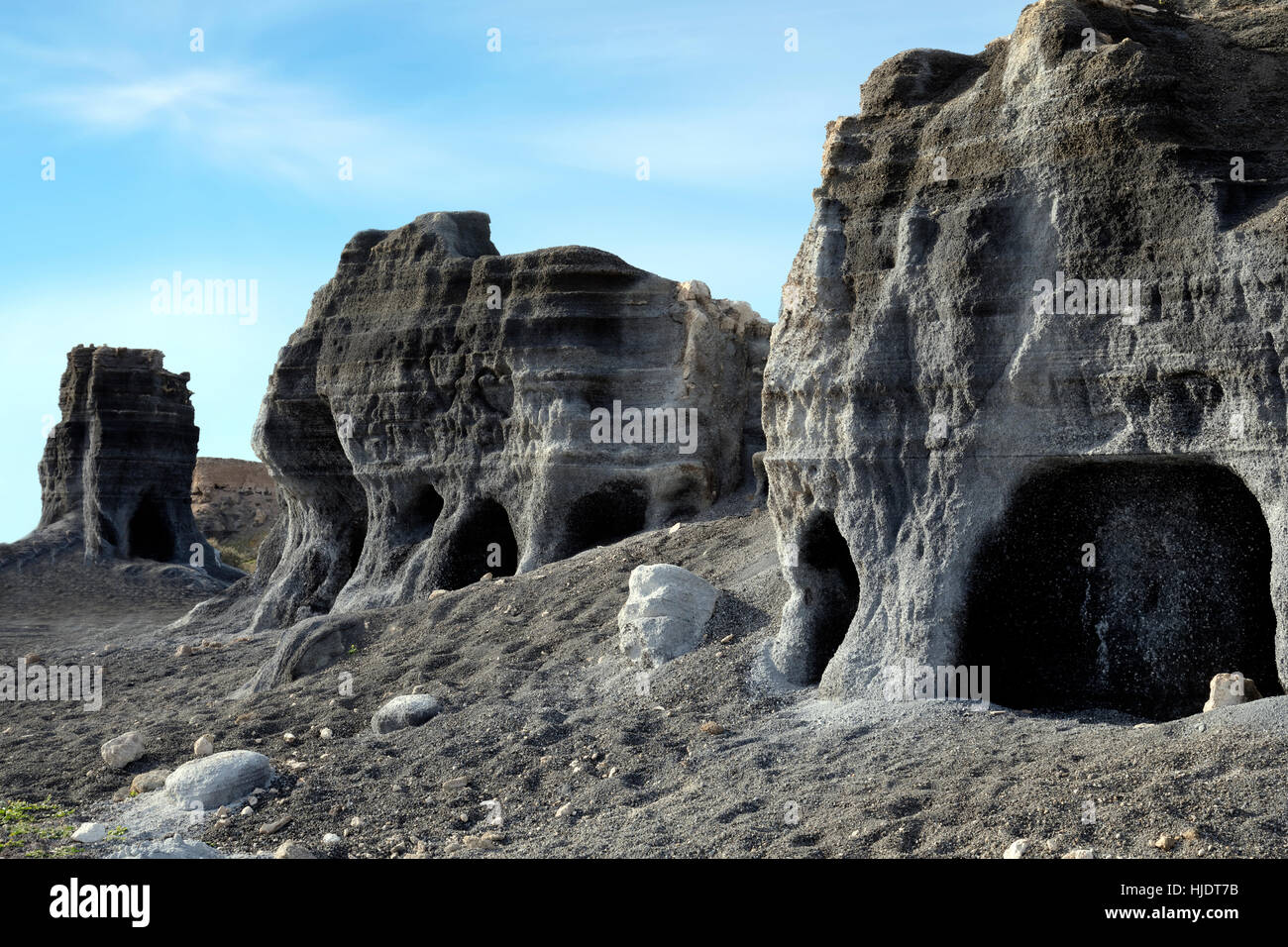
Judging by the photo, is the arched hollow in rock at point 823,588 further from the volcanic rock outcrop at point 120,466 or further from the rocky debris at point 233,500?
the rocky debris at point 233,500

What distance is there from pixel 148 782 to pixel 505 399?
24.2 feet

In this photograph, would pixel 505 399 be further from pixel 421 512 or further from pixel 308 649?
pixel 308 649

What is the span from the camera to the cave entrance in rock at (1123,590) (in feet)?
25.5

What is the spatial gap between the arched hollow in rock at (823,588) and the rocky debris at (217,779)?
3452mm

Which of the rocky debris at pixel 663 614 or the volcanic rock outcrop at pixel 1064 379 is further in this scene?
the rocky debris at pixel 663 614

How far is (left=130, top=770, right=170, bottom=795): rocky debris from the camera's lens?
9.22 metres

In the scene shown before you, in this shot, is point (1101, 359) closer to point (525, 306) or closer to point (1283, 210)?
point (1283, 210)

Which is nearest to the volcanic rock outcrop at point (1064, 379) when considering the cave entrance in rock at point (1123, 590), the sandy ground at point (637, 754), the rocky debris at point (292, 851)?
the cave entrance in rock at point (1123, 590)

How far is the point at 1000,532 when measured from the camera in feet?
27.1

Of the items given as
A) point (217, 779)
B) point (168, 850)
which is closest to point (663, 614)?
point (217, 779)

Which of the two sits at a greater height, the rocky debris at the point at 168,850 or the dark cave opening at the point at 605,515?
the dark cave opening at the point at 605,515

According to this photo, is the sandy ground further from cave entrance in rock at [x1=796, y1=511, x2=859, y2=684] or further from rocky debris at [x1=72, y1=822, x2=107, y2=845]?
cave entrance in rock at [x1=796, y1=511, x2=859, y2=684]
